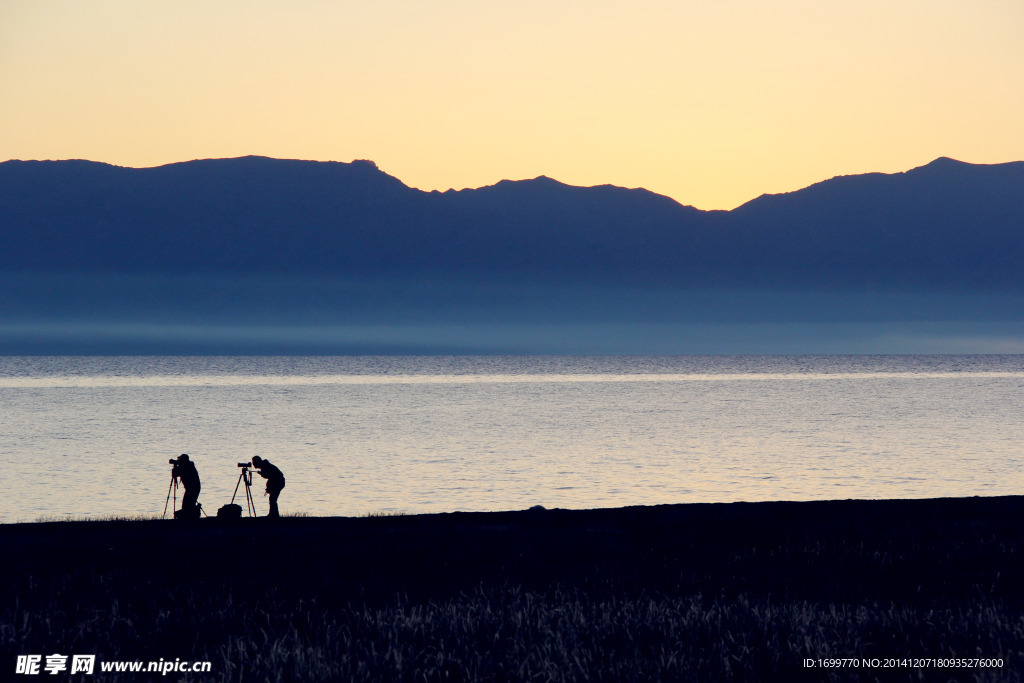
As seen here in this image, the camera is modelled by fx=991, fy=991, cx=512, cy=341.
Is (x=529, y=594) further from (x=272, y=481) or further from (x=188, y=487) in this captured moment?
(x=188, y=487)

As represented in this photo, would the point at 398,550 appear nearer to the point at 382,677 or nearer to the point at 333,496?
the point at 382,677

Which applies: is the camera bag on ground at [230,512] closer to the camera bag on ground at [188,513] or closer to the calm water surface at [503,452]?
the camera bag on ground at [188,513]

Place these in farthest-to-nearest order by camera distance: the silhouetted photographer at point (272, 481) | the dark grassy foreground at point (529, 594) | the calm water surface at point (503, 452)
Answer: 1. the calm water surface at point (503, 452)
2. the silhouetted photographer at point (272, 481)
3. the dark grassy foreground at point (529, 594)

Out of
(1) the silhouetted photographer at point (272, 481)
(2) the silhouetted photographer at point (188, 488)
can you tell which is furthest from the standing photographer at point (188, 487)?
(1) the silhouetted photographer at point (272, 481)

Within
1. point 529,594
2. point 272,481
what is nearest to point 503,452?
point 272,481

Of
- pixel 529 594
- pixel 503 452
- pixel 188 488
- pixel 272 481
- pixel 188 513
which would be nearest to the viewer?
pixel 529 594

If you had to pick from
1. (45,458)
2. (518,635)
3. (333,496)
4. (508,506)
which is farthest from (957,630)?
(45,458)

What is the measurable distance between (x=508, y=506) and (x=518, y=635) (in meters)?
24.8

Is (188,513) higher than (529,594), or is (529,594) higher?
(529,594)

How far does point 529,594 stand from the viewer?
12.9m

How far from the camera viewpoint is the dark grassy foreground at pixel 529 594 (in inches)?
393

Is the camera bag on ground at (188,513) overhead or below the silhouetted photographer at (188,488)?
below

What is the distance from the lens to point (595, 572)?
15453 millimetres

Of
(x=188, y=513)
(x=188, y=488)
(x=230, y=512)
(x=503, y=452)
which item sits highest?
(x=188, y=488)
